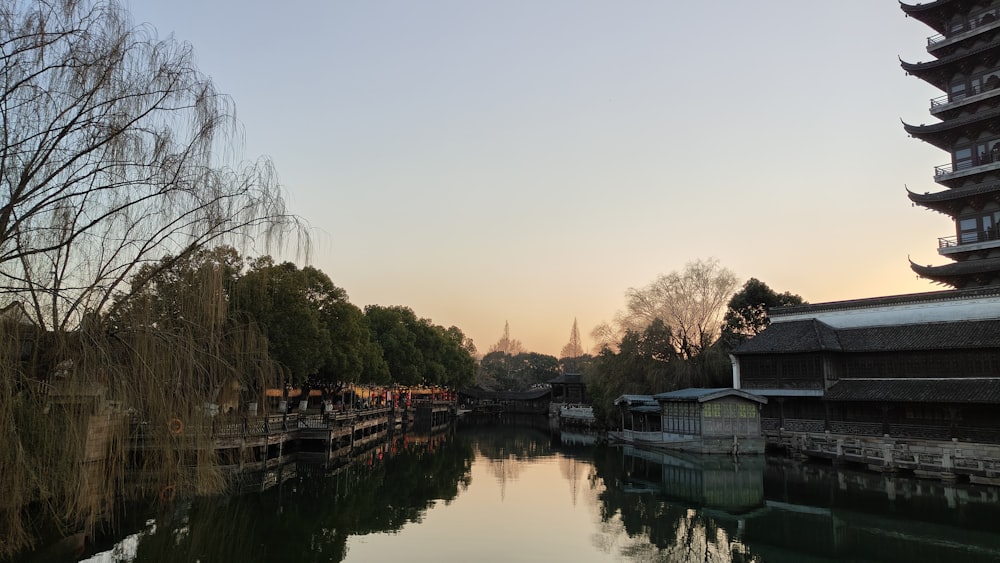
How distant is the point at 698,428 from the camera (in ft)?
116

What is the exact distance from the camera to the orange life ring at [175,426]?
876 cm

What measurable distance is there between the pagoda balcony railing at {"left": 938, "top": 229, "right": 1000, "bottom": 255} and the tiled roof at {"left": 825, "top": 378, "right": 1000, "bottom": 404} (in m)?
9.89

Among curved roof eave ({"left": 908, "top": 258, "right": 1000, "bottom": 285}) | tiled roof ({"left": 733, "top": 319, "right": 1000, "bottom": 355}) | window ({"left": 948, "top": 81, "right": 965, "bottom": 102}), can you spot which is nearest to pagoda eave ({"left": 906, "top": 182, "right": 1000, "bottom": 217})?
curved roof eave ({"left": 908, "top": 258, "right": 1000, "bottom": 285})

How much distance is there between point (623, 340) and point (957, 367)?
22409 mm

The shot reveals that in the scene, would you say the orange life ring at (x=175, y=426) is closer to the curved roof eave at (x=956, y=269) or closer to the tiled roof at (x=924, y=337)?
the tiled roof at (x=924, y=337)

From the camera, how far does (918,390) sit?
2908 centimetres

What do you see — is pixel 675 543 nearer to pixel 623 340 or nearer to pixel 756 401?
pixel 756 401

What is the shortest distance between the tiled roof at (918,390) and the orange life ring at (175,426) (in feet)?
96.0

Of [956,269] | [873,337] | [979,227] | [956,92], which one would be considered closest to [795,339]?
[873,337]

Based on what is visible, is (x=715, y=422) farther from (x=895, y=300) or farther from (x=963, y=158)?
(x=963, y=158)

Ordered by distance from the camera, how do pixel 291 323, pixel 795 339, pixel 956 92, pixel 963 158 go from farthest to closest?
pixel 956 92, pixel 963 158, pixel 795 339, pixel 291 323

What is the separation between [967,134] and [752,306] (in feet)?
60.1

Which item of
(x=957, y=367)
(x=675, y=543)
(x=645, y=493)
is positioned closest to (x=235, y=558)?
(x=675, y=543)

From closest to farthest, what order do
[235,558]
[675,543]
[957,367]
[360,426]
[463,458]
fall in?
1. [235,558]
2. [675,543]
3. [957,367]
4. [463,458]
5. [360,426]
